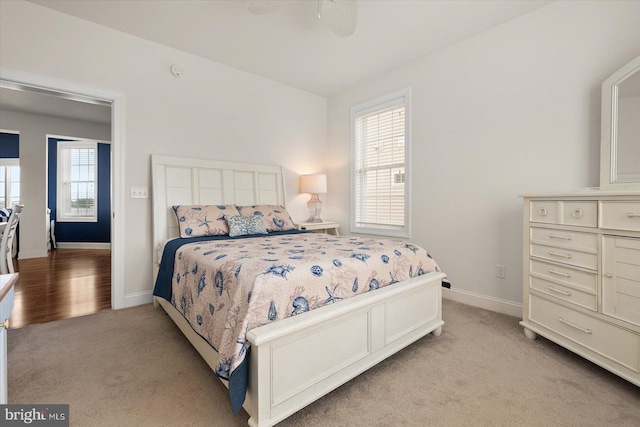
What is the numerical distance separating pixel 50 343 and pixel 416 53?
13.9 ft

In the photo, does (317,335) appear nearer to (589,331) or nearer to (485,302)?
(589,331)

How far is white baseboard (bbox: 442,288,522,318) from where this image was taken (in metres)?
2.63

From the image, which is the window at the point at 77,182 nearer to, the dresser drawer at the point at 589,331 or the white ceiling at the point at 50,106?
the white ceiling at the point at 50,106

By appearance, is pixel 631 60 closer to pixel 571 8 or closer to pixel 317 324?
pixel 571 8

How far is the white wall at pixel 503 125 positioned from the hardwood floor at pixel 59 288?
3.65 metres

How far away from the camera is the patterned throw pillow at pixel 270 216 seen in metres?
3.26

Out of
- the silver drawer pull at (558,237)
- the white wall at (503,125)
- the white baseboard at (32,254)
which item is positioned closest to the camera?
the silver drawer pull at (558,237)


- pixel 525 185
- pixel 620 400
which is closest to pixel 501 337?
pixel 620 400

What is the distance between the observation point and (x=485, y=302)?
9.31 ft

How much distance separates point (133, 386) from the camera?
5.38 feet

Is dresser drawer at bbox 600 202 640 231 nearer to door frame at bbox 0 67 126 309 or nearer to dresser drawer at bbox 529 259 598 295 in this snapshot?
dresser drawer at bbox 529 259 598 295

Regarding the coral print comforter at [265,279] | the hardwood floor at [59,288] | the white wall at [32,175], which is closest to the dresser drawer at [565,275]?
the coral print comforter at [265,279]

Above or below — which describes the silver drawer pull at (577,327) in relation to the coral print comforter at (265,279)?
below

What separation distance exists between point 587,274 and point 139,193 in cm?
376
